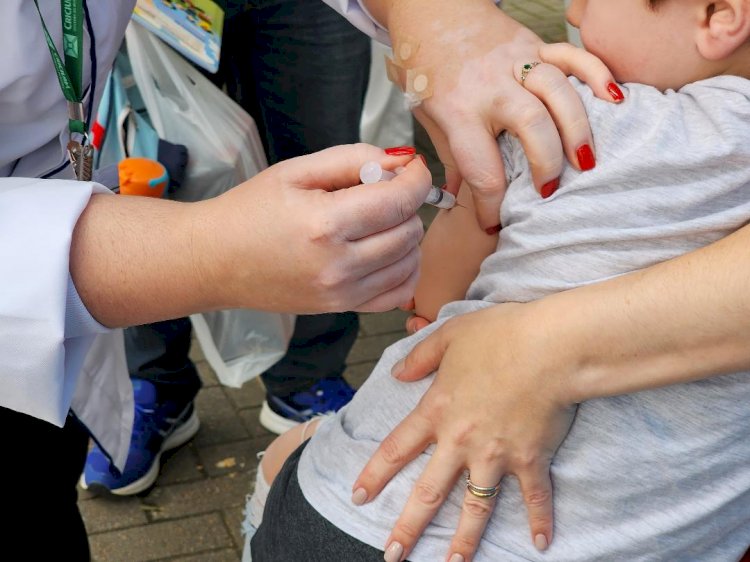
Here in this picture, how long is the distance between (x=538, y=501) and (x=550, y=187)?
1.30 ft

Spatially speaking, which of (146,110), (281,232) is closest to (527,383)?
(281,232)

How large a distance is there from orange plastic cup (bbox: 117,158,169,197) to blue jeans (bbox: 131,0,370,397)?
0.40 metres

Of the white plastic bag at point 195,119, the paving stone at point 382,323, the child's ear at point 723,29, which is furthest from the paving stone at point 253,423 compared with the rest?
the child's ear at point 723,29

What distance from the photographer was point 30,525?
1538 mm

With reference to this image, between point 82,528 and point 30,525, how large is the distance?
20cm

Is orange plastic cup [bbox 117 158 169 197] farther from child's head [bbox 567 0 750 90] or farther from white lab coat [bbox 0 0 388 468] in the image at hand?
child's head [bbox 567 0 750 90]

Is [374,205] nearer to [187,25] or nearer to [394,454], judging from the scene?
[394,454]

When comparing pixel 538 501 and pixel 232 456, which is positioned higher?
pixel 538 501

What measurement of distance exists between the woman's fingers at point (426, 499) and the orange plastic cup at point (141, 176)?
50.4 inches

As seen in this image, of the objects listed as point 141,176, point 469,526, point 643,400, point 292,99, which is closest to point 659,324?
point 643,400

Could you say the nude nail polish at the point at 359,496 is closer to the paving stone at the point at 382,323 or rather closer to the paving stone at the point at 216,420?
the paving stone at the point at 216,420

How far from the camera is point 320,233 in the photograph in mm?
1034

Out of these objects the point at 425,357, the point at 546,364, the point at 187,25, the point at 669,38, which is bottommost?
the point at 187,25

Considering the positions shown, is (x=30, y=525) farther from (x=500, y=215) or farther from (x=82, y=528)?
(x=500, y=215)
